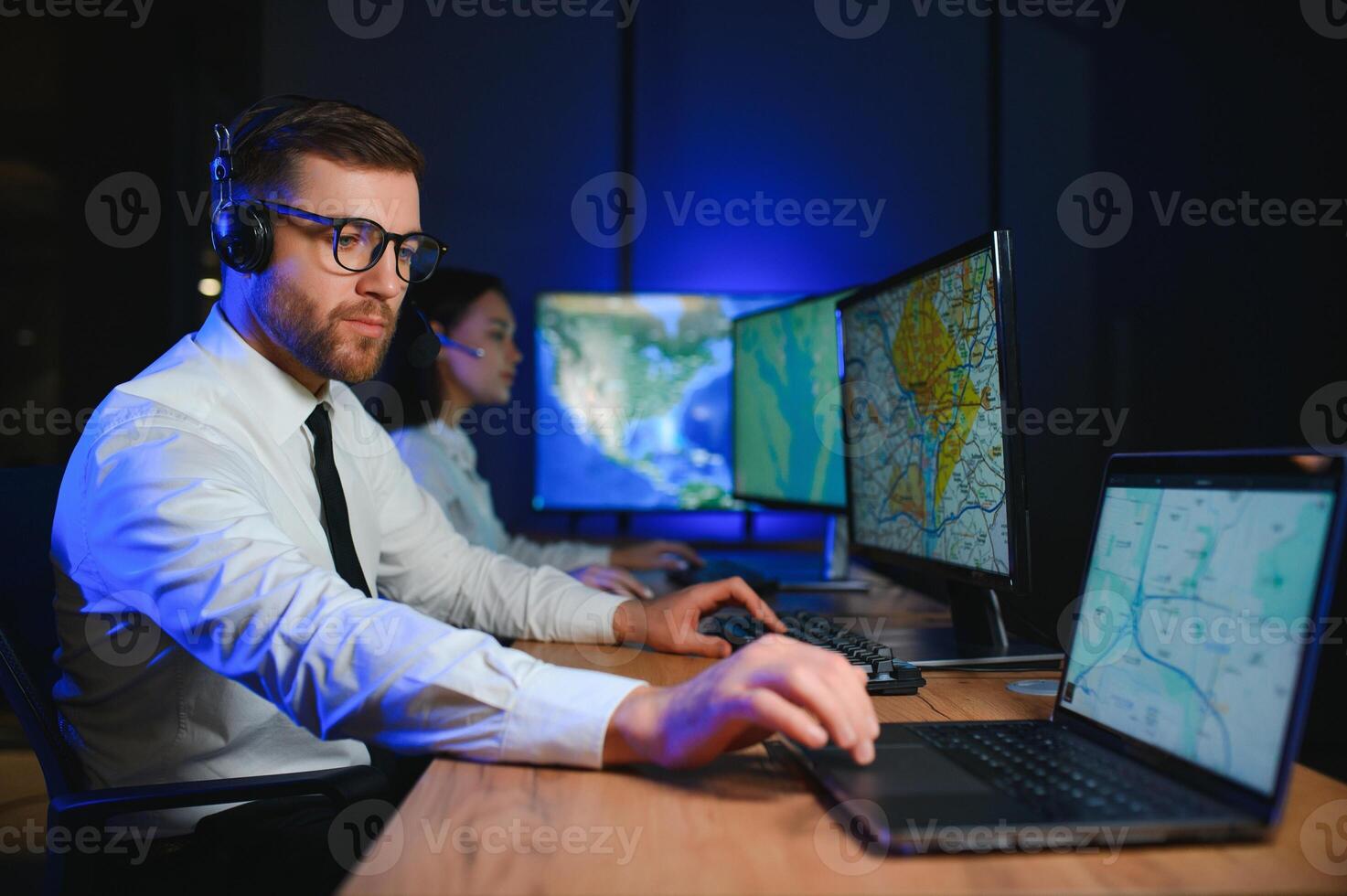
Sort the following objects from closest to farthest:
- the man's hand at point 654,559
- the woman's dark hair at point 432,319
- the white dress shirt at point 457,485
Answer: the man's hand at point 654,559 < the white dress shirt at point 457,485 < the woman's dark hair at point 432,319

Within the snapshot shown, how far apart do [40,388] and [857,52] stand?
2.75 m

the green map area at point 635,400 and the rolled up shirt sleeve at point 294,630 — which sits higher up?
the green map area at point 635,400

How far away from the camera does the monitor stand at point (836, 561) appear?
6.15ft

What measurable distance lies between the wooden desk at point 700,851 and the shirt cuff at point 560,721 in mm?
13

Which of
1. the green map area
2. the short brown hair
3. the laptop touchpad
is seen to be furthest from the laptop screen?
the green map area

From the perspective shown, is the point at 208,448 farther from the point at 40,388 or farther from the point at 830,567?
the point at 40,388

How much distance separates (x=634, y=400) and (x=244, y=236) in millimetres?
1590

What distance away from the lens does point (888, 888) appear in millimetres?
534

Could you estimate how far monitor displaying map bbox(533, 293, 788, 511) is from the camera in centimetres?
268

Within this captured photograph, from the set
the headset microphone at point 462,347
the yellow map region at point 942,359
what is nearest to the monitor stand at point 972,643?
the yellow map region at point 942,359

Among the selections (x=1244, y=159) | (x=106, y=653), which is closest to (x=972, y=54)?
(x=1244, y=159)

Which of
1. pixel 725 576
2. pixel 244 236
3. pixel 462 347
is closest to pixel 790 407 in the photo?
pixel 725 576

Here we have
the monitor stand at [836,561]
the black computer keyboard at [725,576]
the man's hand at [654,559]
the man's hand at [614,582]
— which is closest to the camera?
the man's hand at [614,582]

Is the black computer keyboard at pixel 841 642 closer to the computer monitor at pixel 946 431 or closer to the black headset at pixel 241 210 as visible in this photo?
the computer monitor at pixel 946 431
